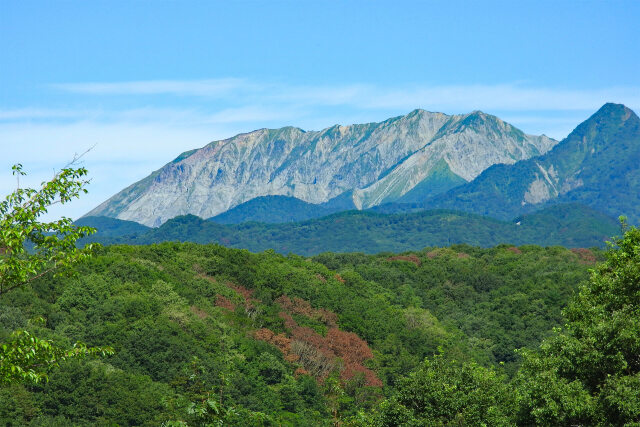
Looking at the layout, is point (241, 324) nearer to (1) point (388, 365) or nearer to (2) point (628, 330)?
(1) point (388, 365)

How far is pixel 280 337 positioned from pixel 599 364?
3119 inches

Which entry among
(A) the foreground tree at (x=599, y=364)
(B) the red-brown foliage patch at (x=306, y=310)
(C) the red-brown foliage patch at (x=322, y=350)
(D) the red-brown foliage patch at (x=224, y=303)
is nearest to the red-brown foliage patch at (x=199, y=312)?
(C) the red-brown foliage patch at (x=322, y=350)

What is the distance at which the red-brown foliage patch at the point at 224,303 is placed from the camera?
116 m

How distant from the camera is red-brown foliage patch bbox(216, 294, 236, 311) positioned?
116 m

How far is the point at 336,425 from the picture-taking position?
5156 cm

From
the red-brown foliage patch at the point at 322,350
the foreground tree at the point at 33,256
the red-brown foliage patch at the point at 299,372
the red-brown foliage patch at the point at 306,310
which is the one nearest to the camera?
the foreground tree at the point at 33,256

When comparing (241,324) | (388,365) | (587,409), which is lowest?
(388,365)

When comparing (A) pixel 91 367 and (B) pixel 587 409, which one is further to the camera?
(A) pixel 91 367

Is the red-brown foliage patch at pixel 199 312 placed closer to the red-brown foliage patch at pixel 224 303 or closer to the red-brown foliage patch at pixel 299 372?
the red-brown foliage patch at pixel 224 303

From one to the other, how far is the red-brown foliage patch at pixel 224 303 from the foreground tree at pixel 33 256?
93391 millimetres

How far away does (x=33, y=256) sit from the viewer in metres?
22.2

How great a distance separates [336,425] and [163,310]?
52.1m

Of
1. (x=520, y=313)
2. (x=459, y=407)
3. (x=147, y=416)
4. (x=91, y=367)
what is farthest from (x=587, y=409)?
(x=520, y=313)

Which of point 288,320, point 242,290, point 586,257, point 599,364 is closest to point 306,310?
point 288,320
